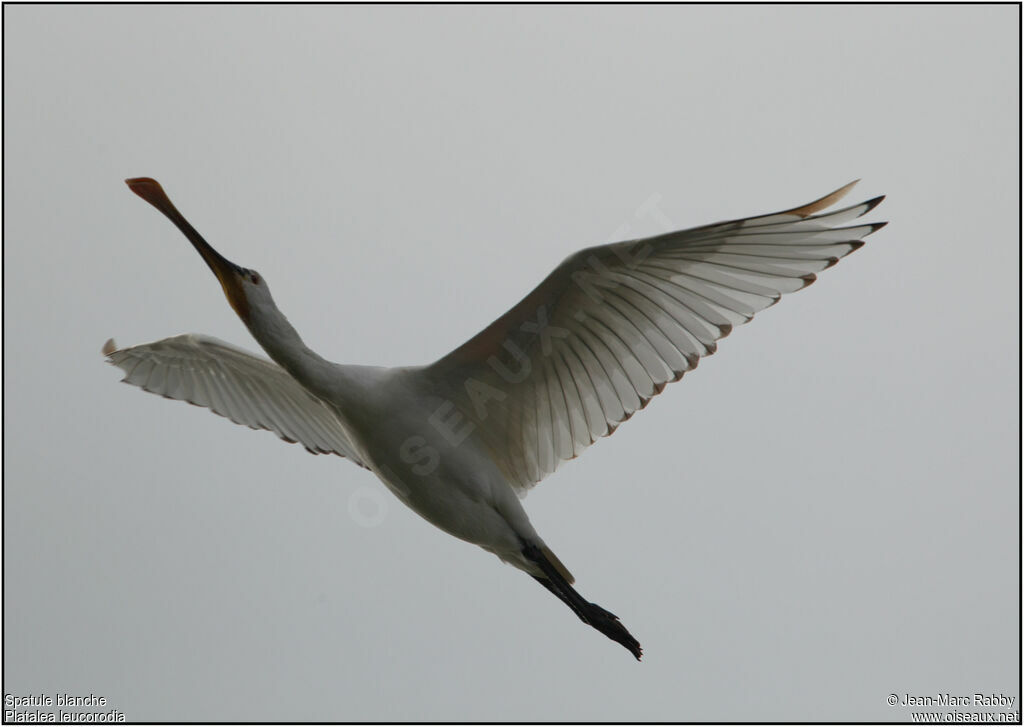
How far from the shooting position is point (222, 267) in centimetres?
505

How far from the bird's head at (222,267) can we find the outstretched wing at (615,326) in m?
0.89

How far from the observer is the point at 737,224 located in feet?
14.2

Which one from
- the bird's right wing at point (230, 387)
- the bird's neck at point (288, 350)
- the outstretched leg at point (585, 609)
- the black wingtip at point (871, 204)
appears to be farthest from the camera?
the bird's right wing at point (230, 387)

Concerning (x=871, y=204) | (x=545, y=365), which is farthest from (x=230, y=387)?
(x=871, y=204)

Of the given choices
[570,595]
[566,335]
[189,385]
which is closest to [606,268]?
[566,335]

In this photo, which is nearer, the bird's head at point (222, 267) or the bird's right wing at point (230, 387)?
the bird's head at point (222, 267)

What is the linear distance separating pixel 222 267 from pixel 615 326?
1.82 m

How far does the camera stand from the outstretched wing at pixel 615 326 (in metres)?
4.39

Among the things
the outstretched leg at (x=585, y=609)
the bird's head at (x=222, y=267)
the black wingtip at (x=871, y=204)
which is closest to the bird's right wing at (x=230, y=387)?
the bird's head at (x=222, y=267)

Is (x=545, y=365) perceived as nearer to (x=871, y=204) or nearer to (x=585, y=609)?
(x=585, y=609)

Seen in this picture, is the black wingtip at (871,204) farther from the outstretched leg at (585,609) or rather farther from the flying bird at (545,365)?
the outstretched leg at (585,609)

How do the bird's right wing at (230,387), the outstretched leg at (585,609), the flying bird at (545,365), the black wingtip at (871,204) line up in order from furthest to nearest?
the bird's right wing at (230,387)
the outstretched leg at (585,609)
the flying bird at (545,365)
the black wingtip at (871,204)

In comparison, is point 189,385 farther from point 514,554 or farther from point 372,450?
point 514,554

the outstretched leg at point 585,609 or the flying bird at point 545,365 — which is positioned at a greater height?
the flying bird at point 545,365
